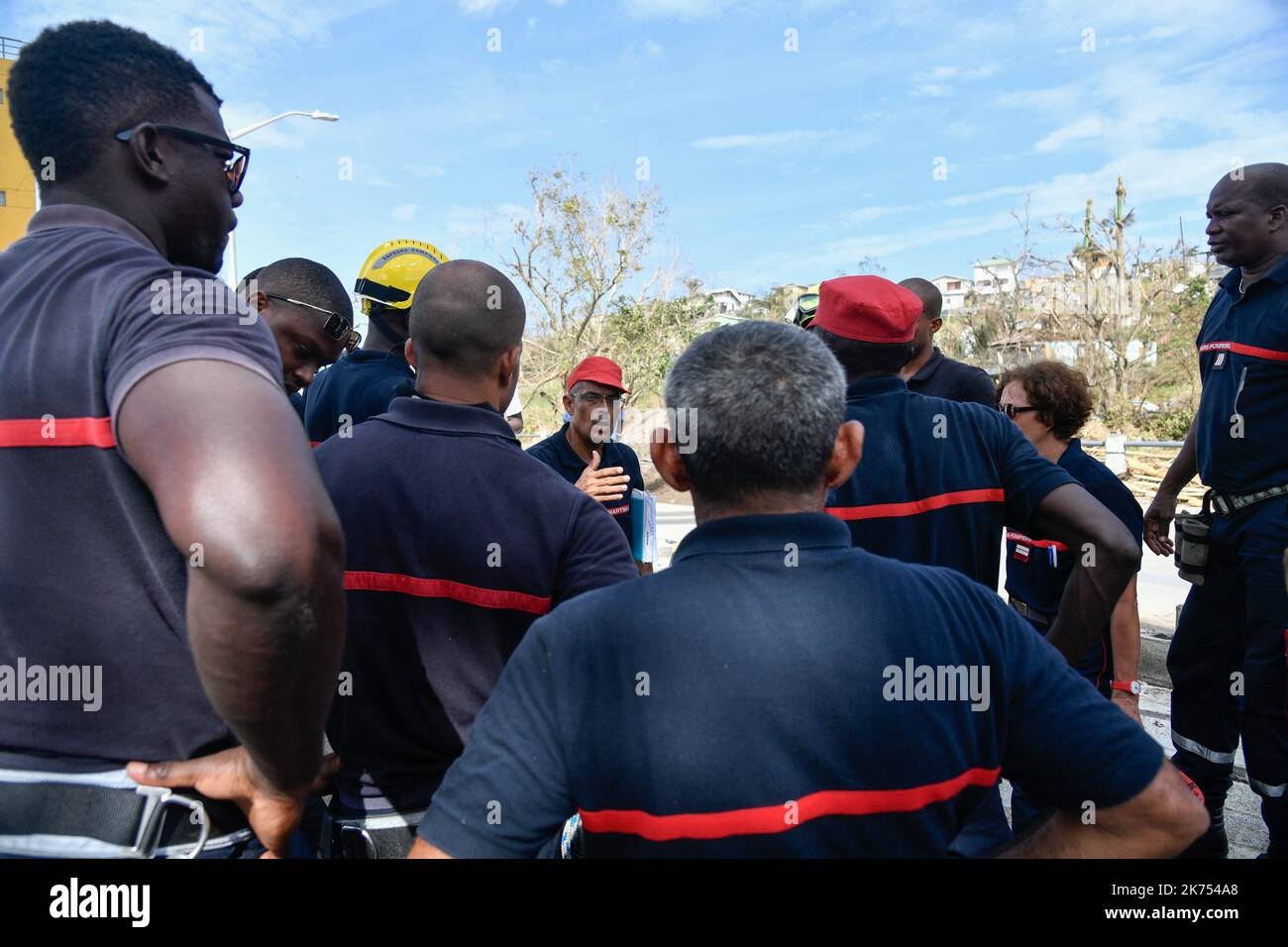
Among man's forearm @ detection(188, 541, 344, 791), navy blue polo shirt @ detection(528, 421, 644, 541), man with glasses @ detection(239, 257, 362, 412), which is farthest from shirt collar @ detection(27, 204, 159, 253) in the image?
navy blue polo shirt @ detection(528, 421, 644, 541)

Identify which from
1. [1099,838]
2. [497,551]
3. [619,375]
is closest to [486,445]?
[497,551]

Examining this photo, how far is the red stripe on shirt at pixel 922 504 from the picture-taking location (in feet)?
8.41

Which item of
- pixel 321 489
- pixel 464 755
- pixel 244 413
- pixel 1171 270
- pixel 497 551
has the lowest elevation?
pixel 464 755

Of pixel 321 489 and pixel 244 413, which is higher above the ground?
pixel 244 413

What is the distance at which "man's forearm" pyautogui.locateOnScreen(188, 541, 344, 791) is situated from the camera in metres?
1.16

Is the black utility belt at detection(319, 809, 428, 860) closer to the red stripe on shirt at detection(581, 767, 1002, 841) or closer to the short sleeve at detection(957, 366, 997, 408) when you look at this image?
the red stripe on shirt at detection(581, 767, 1002, 841)

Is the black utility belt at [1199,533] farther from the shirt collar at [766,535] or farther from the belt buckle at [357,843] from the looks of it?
the belt buckle at [357,843]

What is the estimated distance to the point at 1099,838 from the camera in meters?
1.34

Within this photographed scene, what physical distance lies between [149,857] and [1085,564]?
2.40 meters

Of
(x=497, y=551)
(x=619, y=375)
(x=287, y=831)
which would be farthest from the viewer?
(x=619, y=375)

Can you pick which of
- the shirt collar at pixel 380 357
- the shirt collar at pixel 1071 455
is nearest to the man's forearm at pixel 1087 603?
the shirt collar at pixel 1071 455

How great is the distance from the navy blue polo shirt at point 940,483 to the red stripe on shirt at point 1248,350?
1.59 m

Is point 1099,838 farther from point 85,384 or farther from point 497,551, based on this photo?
point 85,384

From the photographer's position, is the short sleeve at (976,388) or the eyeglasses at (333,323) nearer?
the eyeglasses at (333,323)
